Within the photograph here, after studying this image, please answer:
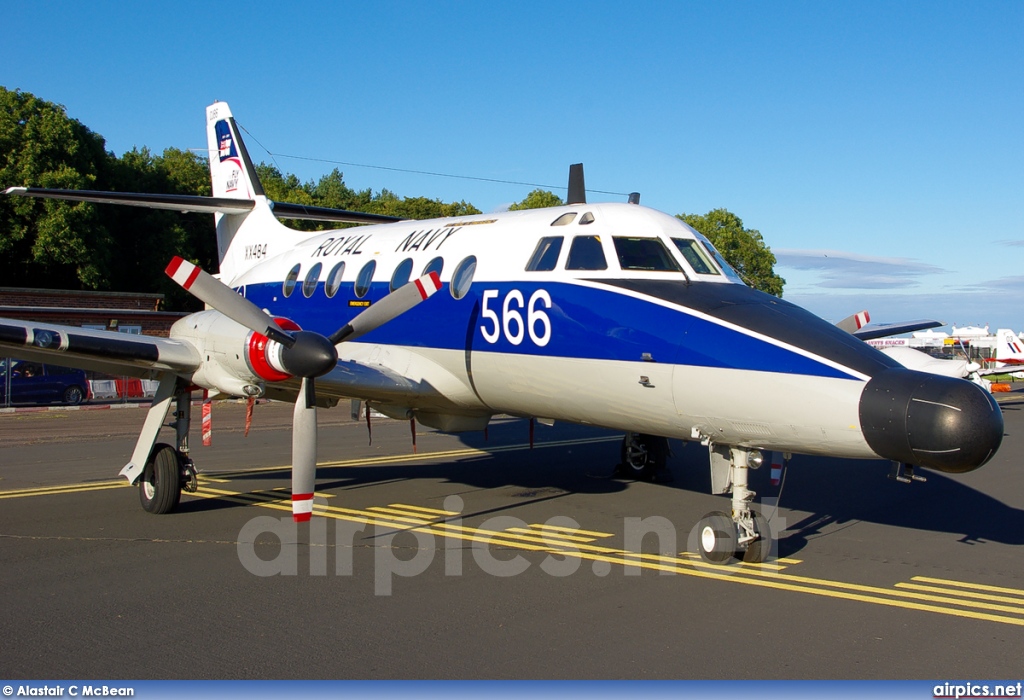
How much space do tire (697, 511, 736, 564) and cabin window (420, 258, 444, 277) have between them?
14.7ft

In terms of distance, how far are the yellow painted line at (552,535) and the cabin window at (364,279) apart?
3942mm

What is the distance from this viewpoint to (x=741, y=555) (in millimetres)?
8312

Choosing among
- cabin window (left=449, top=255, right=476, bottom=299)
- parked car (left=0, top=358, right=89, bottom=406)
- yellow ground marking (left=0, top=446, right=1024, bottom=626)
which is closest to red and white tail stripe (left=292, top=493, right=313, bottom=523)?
yellow ground marking (left=0, top=446, right=1024, bottom=626)

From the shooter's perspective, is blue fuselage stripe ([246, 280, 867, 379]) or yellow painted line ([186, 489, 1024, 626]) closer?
yellow painted line ([186, 489, 1024, 626])

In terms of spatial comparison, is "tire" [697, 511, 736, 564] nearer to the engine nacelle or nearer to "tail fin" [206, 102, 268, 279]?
the engine nacelle

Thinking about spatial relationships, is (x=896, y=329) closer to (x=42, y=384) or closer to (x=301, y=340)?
(x=301, y=340)

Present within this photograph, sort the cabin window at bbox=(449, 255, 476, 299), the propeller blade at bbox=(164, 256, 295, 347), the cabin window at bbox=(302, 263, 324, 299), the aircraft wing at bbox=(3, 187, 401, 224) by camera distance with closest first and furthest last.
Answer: the propeller blade at bbox=(164, 256, 295, 347)
the cabin window at bbox=(449, 255, 476, 299)
the aircraft wing at bbox=(3, 187, 401, 224)
the cabin window at bbox=(302, 263, 324, 299)

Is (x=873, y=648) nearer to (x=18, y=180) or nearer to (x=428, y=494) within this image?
(x=428, y=494)

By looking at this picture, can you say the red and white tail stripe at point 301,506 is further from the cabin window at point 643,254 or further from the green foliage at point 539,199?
the green foliage at point 539,199

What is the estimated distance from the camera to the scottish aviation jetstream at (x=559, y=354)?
7156 mm

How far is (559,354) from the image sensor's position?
29.7ft

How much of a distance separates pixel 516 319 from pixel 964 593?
15.9 ft

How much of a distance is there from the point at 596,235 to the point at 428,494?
4.57 m

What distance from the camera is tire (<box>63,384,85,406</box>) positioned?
27484 mm
